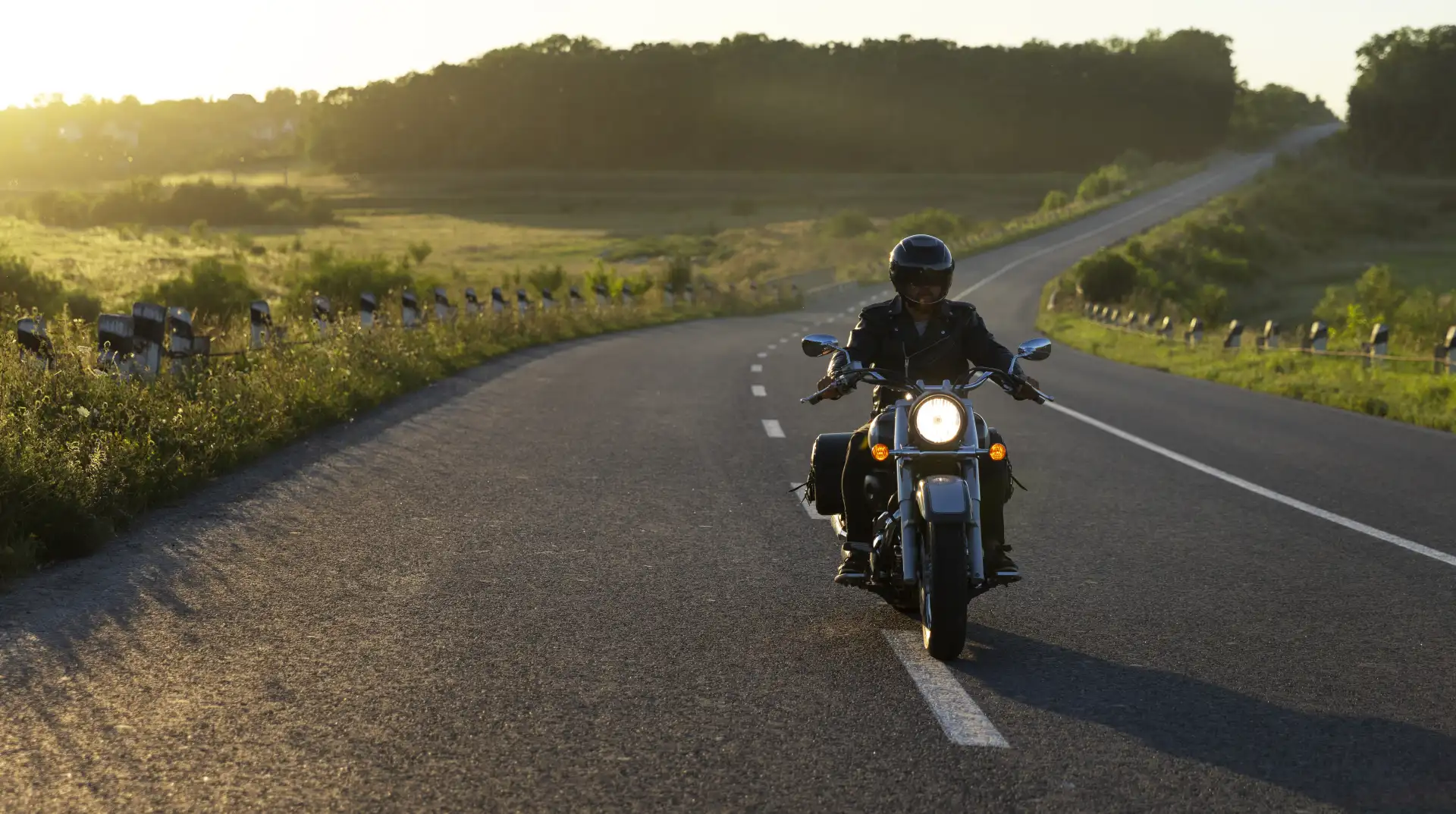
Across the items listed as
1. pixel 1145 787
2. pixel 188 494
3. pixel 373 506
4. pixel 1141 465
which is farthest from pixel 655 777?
pixel 1141 465

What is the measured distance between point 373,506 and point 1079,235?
87703 millimetres

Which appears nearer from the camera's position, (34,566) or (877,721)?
(877,721)

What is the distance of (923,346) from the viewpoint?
6.43 meters

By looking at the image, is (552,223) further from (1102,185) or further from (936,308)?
(936,308)

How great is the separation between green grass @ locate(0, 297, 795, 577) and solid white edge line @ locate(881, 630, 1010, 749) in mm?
4090

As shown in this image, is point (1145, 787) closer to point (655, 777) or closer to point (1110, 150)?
point (655, 777)

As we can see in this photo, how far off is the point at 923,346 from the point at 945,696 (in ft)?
5.58

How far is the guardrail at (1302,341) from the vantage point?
65.5ft

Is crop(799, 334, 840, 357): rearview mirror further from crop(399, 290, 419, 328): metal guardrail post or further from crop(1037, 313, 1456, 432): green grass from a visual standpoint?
crop(399, 290, 419, 328): metal guardrail post

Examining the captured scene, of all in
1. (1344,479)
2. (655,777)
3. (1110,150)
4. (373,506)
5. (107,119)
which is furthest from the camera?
(1110,150)

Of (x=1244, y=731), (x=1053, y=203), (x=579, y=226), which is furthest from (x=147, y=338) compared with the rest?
(x=579, y=226)

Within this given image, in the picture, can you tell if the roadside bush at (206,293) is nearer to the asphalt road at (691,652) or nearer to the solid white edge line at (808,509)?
the asphalt road at (691,652)

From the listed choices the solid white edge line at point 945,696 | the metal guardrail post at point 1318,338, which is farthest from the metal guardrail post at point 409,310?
the solid white edge line at point 945,696

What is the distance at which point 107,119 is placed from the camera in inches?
5305
